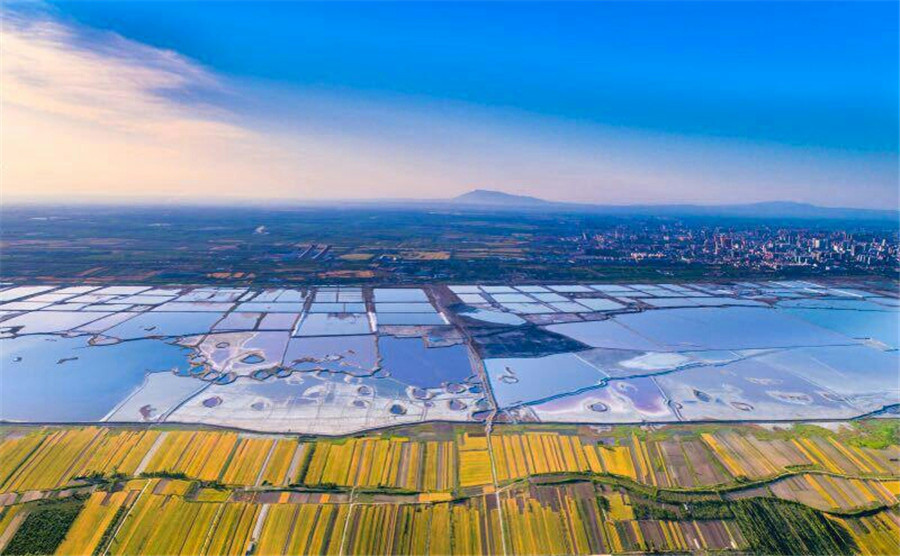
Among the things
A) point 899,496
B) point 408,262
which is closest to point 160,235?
point 408,262

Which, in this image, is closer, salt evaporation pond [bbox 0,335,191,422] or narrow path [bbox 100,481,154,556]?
narrow path [bbox 100,481,154,556]

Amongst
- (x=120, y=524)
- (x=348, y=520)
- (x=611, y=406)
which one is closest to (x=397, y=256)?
(x=611, y=406)

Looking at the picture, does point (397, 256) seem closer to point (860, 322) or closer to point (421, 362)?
point (421, 362)

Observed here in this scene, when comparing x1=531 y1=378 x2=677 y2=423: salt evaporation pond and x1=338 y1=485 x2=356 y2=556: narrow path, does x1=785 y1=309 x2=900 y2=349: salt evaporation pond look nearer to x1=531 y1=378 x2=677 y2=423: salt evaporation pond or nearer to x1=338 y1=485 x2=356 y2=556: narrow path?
x1=531 y1=378 x2=677 y2=423: salt evaporation pond

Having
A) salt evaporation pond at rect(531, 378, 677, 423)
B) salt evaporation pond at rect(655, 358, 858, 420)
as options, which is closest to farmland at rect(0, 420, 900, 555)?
salt evaporation pond at rect(531, 378, 677, 423)

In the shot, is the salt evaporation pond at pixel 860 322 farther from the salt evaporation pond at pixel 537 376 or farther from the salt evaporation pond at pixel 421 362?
the salt evaporation pond at pixel 421 362
